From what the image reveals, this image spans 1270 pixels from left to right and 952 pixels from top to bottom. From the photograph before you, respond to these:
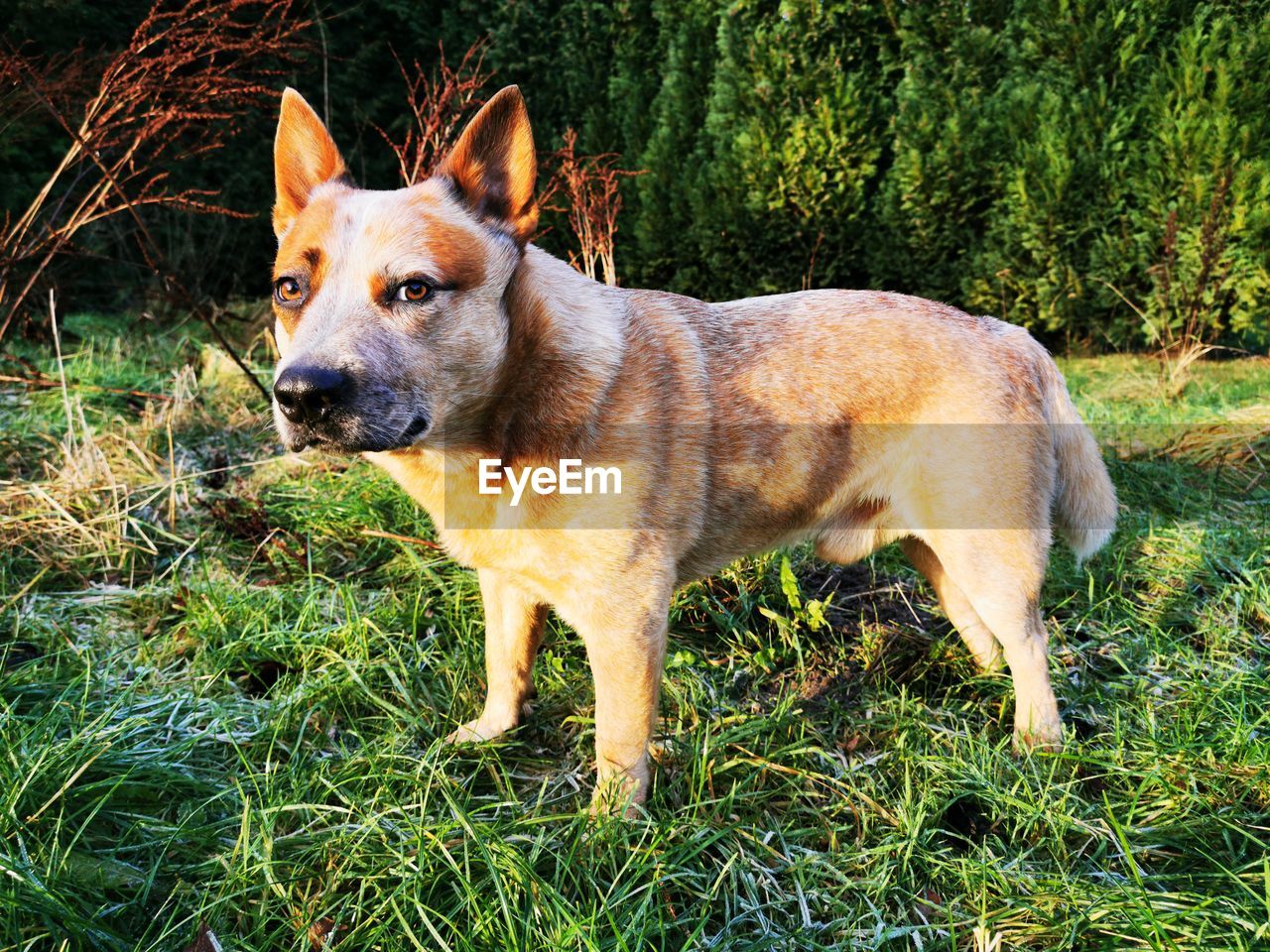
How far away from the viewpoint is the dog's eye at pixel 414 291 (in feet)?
6.66

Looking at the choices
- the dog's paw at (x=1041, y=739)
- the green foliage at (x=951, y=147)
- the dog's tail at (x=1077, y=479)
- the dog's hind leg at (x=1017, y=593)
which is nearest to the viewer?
the dog's paw at (x=1041, y=739)

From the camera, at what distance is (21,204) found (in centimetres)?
655

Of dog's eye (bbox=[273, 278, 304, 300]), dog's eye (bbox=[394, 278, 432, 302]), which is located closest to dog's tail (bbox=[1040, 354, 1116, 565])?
dog's eye (bbox=[394, 278, 432, 302])

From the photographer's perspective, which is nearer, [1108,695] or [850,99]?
[1108,695]

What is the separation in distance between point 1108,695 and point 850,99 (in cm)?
487

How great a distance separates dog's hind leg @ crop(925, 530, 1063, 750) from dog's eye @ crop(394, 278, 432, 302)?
1.69 meters

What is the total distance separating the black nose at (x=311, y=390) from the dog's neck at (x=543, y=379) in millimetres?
456

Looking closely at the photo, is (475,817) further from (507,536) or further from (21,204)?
(21,204)

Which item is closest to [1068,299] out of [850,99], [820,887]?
[850,99]

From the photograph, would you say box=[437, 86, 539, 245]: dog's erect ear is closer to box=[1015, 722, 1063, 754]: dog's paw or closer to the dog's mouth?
the dog's mouth

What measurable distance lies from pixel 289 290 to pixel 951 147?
18.5 ft

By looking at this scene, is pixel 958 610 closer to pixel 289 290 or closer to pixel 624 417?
pixel 624 417

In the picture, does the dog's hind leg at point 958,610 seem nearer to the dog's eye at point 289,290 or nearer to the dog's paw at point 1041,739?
the dog's paw at point 1041,739

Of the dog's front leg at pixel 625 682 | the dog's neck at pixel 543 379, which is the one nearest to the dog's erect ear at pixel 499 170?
the dog's neck at pixel 543 379
